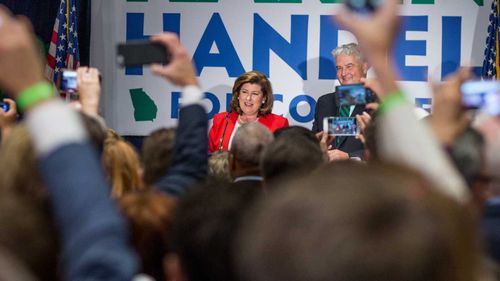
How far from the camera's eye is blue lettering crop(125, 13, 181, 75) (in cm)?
618

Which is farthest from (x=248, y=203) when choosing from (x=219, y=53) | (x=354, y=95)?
(x=219, y=53)

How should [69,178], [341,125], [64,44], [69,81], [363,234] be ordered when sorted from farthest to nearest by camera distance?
[64,44]
[341,125]
[69,81]
[69,178]
[363,234]

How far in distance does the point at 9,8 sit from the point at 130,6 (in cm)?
93

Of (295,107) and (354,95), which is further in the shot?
(295,107)

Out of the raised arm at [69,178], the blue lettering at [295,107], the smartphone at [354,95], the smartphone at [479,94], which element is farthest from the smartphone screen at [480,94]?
the blue lettering at [295,107]

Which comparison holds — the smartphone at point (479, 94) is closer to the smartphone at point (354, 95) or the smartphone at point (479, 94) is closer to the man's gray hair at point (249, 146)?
the man's gray hair at point (249, 146)

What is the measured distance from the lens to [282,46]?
610cm

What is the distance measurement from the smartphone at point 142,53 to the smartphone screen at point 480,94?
694 mm

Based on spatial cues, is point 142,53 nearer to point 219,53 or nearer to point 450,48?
point 219,53

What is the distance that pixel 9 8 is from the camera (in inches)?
229

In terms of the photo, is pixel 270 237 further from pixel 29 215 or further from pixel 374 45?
pixel 374 45

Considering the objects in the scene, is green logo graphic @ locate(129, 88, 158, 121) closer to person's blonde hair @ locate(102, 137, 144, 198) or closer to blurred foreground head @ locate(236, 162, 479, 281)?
person's blonde hair @ locate(102, 137, 144, 198)

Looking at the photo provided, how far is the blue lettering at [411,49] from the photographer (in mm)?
6055

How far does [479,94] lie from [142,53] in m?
0.80
